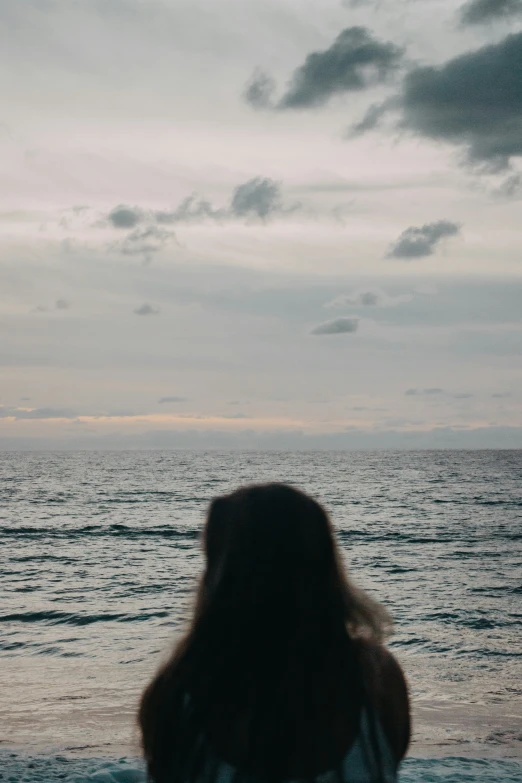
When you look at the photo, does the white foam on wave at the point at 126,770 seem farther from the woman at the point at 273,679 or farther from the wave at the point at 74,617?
the wave at the point at 74,617

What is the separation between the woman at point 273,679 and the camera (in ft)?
6.22

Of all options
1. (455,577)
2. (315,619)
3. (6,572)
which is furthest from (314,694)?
(6,572)

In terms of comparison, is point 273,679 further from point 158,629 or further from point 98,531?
point 98,531

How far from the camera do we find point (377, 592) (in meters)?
17.7

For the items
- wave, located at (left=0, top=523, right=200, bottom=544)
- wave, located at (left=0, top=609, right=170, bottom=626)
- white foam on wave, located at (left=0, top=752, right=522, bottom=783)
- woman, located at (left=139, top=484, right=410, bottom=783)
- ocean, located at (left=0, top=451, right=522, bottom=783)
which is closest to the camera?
woman, located at (left=139, top=484, right=410, bottom=783)

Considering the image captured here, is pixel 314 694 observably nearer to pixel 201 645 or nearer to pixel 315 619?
pixel 315 619

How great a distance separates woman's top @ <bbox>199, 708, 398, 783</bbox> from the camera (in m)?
1.92

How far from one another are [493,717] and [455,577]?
1159 cm

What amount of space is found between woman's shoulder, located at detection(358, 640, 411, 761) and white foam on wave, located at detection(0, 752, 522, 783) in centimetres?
461

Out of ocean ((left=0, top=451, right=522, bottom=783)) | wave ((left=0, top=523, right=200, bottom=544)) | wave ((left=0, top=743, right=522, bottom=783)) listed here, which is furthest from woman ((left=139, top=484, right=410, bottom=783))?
wave ((left=0, top=523, right=200, bottom=544))

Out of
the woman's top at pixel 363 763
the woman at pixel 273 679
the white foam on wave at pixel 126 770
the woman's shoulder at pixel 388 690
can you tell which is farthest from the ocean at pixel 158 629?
the woman's shoulder at pixel 388 690

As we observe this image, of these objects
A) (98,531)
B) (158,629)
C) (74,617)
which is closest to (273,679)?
(158,629)

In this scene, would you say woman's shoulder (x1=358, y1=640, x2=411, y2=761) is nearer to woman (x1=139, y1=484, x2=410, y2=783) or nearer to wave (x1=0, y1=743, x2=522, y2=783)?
woman (x1=139, y1=484, x2=410, y2=783)

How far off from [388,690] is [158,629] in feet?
41.0
